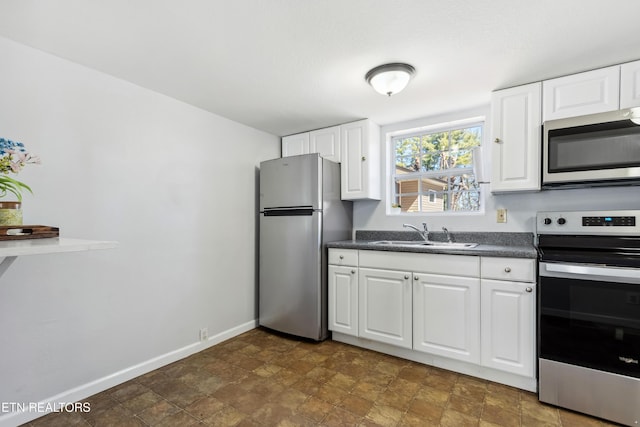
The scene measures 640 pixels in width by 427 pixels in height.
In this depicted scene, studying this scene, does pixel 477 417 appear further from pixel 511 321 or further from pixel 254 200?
pixel 254 200

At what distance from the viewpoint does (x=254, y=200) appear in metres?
3.23

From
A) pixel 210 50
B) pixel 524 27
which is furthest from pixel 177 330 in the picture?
pixel 524 27

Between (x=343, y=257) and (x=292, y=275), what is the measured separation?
0.53 meters

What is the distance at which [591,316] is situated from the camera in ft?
5.68

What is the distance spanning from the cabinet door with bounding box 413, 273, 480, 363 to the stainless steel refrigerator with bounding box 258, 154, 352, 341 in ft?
2.90

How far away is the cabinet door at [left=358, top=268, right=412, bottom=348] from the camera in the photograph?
238cm

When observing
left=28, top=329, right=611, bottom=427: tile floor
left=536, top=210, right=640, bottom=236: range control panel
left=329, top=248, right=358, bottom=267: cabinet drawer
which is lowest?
left=28, top=329, right=611, bottom=427: tile floor

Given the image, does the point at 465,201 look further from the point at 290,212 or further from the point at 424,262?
the point at 290,212

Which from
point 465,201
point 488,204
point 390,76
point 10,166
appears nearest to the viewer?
point 10,166

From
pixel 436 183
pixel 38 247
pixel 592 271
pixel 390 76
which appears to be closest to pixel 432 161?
pixel 436 183

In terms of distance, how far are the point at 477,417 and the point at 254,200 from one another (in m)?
2.54

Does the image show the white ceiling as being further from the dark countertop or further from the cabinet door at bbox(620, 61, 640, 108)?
the dark countertop

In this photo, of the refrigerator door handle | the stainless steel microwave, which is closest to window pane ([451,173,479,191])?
the stainless steel microwave

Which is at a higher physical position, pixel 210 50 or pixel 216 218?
pixel 210 50
